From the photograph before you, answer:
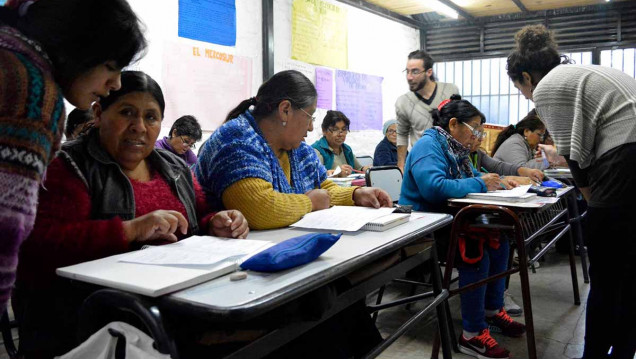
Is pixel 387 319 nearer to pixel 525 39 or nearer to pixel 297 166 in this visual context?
pixel 297 166

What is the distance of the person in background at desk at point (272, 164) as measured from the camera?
1.45 metres

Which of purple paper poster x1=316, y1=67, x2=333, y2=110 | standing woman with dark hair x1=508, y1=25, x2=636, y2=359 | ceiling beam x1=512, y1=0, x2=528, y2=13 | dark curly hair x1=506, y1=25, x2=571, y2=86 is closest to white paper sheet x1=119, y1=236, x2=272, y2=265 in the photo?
standing woman with dark hair x1=508, y1=25, x2=636, y2=359

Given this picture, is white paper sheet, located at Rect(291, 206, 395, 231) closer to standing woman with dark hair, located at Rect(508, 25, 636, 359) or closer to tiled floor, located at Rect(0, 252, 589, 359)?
standing woman with dark hair, located at Rect(508, 25, 636, 359)

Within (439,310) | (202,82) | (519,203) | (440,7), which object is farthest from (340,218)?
(440,7)

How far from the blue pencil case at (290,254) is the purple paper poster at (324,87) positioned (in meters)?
3.72

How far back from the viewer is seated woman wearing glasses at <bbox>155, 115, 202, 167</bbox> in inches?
127

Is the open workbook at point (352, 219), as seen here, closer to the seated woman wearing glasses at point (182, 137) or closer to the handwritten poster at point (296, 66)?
the seated woman wearing glasses at point (182, 137)

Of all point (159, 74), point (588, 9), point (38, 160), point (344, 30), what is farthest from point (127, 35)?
point (588, 9)

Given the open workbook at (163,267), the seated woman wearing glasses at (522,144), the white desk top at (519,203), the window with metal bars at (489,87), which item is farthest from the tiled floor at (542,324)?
the window with metal bars at (489,87)

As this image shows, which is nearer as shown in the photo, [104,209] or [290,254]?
[290,254]

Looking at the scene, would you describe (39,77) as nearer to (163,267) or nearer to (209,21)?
(163,267)

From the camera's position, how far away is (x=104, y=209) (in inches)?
47.5

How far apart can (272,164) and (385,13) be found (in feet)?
15.0

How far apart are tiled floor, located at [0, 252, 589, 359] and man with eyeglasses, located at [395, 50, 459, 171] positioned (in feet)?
4.22
